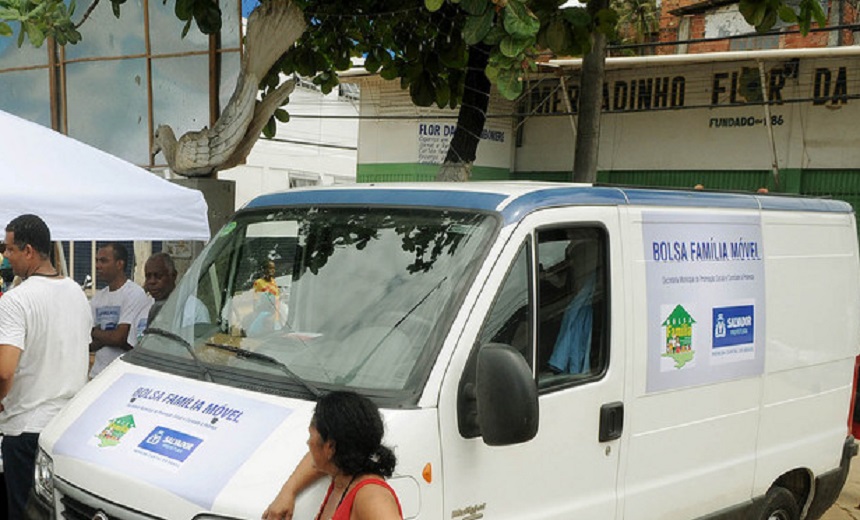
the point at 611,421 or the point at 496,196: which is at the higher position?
the point at 496,196

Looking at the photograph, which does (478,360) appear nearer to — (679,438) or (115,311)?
(679,438)

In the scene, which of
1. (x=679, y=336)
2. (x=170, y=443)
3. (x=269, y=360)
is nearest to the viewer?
(x=170, y=443)

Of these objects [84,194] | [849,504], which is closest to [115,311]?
[84,194]

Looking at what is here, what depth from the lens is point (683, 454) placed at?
14.0 ft

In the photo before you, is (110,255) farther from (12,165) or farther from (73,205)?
(12,165)

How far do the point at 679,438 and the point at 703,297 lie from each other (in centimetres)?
67

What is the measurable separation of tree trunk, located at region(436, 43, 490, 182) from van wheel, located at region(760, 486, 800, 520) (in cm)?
326

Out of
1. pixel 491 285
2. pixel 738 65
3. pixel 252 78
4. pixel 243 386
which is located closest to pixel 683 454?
pixel 491 285

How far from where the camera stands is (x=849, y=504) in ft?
24.2

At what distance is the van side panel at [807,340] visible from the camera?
15.9ft

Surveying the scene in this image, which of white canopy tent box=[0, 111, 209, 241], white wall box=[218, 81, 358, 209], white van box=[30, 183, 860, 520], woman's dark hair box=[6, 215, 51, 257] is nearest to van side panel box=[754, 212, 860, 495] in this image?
white van box=[30, 183, 860, 520]

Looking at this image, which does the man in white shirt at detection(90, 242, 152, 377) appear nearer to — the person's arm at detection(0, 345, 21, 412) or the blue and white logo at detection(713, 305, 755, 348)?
the person's arm at detection(0, 345, 21, 412)

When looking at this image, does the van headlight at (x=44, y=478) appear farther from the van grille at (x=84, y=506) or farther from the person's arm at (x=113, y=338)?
the person's arm at (x=113, y=338)

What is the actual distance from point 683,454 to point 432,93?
388cm
